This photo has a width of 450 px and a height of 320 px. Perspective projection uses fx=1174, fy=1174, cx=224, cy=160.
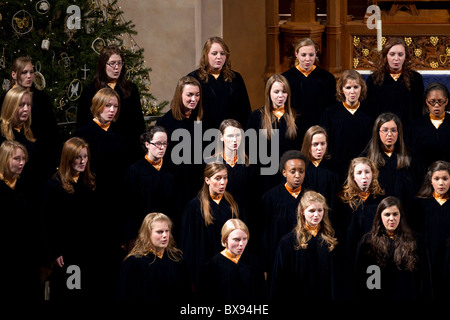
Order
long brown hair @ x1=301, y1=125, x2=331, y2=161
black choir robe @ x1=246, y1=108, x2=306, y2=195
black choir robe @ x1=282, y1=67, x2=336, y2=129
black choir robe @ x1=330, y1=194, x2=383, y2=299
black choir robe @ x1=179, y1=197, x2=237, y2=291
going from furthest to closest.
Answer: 1. black choir robe @ x1=282, y1=67, x2=336, y2=129
2. black choir robe @ x1=246, y1=108, x2=306, y2=195
3. long brown hair @ x1=301, y1=125, x2=331, y2=161
4. black choir robe @ x1=179, y1=197, x2=237, y2=291
5. black choir robe @ x1=330, y1=194, x2=383, y2=299

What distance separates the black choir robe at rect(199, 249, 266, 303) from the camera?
7.54 meters

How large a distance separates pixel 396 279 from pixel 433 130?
148cm

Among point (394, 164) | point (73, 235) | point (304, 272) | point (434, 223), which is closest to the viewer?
point (304, 272)

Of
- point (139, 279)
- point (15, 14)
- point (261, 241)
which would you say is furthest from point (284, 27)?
point (139, 279)

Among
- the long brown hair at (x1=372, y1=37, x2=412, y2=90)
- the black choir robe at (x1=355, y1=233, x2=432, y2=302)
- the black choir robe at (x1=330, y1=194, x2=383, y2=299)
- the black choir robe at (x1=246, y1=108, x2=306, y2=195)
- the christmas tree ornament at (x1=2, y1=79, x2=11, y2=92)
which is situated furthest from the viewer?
the christmas tree ornament at (x1=2, y1=79, x2=11, y2=92)

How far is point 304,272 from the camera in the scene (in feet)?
25.4

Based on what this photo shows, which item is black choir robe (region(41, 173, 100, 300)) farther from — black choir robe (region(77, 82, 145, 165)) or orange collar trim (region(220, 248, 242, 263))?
orange collar trim (region(220, 248, 242, 263))

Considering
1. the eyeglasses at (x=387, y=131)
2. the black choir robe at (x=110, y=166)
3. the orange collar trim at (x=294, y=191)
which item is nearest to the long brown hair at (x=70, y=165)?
the black choir robe at (x=110, y=166)

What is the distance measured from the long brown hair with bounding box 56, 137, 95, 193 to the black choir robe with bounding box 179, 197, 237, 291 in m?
0.72

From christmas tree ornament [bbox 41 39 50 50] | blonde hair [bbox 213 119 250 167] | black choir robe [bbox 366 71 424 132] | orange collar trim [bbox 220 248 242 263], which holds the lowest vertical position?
orange collar trim [bbox 220 248 242 263]

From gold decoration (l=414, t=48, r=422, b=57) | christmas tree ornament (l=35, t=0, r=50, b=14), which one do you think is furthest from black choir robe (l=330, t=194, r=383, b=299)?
gold decoration (l=414, t=48, r=422, b=57)

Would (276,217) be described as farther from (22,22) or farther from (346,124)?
(22,22)

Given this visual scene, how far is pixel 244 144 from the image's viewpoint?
857 centimetres

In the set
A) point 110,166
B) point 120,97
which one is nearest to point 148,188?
point 110,166
